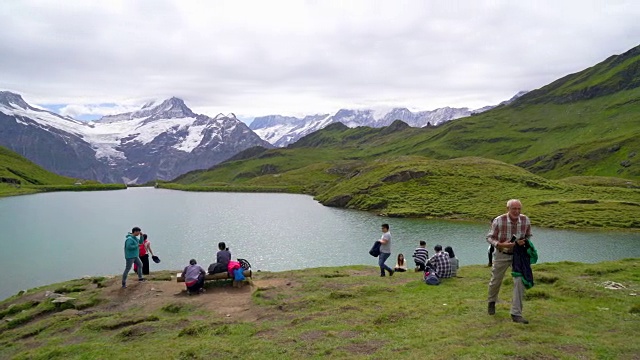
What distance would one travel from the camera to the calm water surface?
5391 cm

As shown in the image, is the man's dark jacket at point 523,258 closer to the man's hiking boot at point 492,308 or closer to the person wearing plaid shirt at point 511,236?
the person wearing plaid shirt at point 511,236

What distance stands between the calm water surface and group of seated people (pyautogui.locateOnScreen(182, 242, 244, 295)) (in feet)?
77.5

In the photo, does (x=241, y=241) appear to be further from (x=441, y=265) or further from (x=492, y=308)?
(x=492, y=308)

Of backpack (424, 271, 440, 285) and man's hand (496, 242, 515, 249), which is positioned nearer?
man's hand (496, 242, 515, 249)

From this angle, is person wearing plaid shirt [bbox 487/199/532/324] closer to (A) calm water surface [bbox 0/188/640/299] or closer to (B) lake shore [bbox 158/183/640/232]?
(A) calm water surface [bbox 0/188/640/299]

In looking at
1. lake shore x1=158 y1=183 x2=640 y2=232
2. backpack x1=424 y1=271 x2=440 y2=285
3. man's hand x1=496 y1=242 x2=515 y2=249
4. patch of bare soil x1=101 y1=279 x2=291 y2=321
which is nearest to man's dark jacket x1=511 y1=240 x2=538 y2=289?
man's hand x1=496 y1=242 x2=515 y2=249

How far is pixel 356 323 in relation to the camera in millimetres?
19359

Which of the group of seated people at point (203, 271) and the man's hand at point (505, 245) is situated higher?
the man's hand at point (505, 245)

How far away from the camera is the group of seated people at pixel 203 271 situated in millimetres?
28250

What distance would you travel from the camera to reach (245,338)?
19.0 m

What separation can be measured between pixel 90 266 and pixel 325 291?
1530 inches

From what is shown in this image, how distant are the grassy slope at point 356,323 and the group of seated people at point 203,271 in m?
0.97

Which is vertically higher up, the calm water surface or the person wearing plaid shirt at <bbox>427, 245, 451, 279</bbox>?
the person wearing plaid shirt at <bbox>427, 245, 451, 279</bbox>

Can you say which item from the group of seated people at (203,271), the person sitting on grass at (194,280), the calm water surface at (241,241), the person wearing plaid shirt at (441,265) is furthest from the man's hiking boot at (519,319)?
the calm water surface at (241,241)
